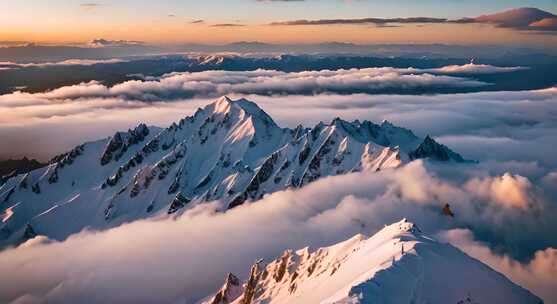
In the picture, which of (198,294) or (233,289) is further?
(198,294)

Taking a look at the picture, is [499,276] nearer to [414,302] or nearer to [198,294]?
[414,302]

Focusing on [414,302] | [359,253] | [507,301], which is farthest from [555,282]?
[414,302]

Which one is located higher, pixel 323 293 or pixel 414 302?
pixel 414 302

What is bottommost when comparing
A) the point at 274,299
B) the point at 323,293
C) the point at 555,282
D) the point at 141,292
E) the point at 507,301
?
the point at 141,292

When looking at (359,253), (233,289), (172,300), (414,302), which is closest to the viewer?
(414,302)

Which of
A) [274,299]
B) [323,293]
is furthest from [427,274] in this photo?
[274,299]

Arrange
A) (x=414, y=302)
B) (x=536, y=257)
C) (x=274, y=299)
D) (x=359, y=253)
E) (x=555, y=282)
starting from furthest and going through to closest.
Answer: (x=536, y=257) → (x=555, y=282) → (x=274, y=299) → (x=359, y=253) → (x=414, y=302)

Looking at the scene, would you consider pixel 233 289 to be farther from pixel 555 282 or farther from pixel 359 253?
pixel 555 282
